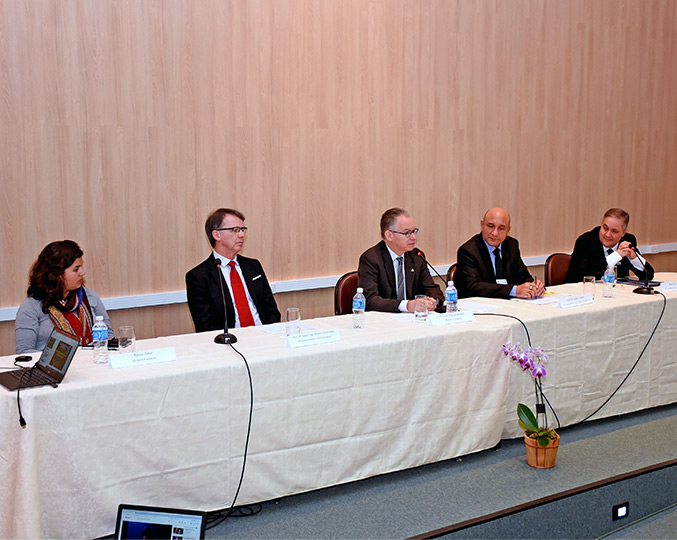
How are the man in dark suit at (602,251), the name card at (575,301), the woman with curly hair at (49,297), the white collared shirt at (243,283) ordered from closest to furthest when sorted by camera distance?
the woman with curly hair at (49,297) → the name card at (575,301) → the white collared shirt at (243,283) → the man in dark suit at (602,251)

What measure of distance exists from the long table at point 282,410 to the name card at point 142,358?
4 cm

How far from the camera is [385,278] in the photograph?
4031 millimetres

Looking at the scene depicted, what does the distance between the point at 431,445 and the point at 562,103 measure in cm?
409

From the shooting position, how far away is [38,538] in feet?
7.87

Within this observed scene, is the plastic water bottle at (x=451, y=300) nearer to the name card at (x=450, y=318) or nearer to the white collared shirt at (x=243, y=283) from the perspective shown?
the name card at (x=450, y=318)

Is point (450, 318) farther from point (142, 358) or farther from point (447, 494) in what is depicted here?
point (142, 358)

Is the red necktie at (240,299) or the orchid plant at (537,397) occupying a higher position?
the red necktie at (240,299)

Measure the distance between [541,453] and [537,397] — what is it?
25 cm

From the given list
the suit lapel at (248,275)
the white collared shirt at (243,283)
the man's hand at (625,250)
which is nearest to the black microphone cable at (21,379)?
the white collared shirt at (243,283)

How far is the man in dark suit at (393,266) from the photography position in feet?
13.1

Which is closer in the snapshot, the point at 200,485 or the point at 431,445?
the point at 200,485

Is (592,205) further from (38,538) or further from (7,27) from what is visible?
(38,538)

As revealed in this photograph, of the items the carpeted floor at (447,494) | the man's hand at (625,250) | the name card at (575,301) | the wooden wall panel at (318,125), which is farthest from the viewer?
the man's hand at (625,250)

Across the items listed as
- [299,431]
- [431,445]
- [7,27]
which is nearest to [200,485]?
[299,431]
